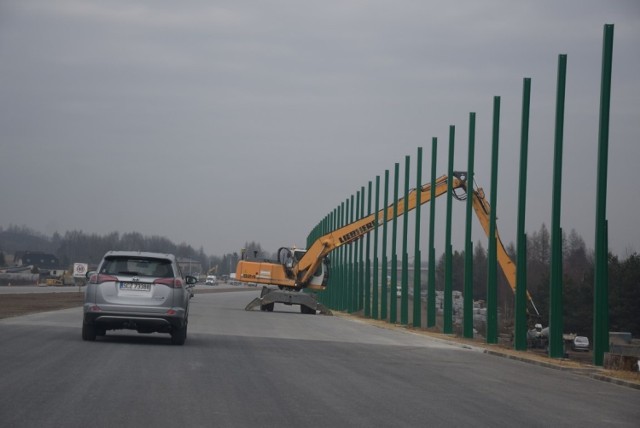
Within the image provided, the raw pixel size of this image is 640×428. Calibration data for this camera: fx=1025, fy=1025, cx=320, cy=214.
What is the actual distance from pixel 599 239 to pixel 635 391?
18.5 feet

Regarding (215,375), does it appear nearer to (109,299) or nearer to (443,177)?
(109,299)

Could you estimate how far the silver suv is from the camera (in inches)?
763

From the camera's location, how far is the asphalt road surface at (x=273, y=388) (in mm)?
10273

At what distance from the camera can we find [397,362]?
19344 mm

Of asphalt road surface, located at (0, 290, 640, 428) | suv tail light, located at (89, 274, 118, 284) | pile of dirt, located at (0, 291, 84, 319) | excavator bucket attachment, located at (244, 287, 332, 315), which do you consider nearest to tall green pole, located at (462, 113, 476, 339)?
asphalt road surface, located at (0, 290, 640, 428)

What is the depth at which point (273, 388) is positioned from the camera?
13.0m

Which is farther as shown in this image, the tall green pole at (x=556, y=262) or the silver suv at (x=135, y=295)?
the tall green pole at (x=556, y=262)

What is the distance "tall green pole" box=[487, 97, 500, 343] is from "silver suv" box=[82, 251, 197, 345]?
12510mm

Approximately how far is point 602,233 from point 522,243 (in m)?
5.74

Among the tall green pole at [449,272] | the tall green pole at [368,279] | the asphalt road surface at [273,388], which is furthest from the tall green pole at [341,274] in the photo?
the asphalt road surface at [273,388]

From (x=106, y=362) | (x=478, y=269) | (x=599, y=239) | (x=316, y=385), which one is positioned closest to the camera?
(x=316, y=385)

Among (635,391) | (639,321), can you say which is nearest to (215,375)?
(635,391)

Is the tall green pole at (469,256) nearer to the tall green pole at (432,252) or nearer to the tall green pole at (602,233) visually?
the tall green pole at (432,252)

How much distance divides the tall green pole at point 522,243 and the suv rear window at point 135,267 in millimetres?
10871
